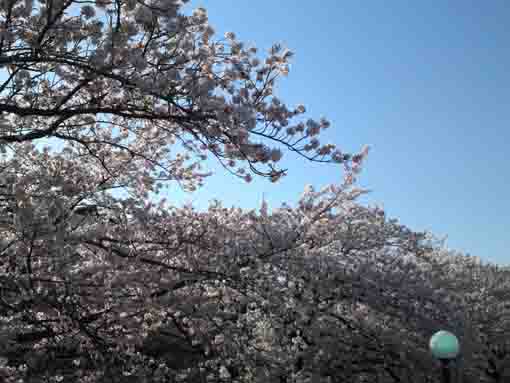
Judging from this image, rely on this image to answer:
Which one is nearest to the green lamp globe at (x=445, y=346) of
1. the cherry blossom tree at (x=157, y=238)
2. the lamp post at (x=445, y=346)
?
the lamp post at (x=445, y=346)

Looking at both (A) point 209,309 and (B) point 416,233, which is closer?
(A) point 209,309

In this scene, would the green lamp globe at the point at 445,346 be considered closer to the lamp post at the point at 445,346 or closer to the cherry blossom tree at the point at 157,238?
the lamp post at the point at 445,346

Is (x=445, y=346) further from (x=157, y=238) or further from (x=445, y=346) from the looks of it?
(x=157, y=238)

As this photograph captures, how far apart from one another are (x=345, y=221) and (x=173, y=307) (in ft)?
19.4

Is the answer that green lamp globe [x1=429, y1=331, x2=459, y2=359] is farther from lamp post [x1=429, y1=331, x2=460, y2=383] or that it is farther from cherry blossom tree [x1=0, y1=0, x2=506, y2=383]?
cherry blossom tree [x1=0, y1=0, x2=506, y2=383]

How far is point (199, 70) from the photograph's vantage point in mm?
4316

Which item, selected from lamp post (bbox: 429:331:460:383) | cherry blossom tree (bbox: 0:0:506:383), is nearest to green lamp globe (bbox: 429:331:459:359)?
lamp post (bbox: 429:331:460:383)

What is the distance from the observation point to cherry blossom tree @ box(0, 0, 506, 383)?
396 centimetres

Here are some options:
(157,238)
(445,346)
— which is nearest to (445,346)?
(445,346)

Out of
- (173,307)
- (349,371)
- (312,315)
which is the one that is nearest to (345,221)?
(312,315)

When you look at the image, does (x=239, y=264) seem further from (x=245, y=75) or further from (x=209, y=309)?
(x=245, y=75)

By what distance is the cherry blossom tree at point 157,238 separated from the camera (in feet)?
13.0

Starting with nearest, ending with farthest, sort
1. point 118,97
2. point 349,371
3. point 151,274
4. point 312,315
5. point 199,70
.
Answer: point 199,70 < point 118,97 < point 151,274 < point 312,315 < point 349,371

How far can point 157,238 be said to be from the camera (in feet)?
20.6
